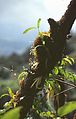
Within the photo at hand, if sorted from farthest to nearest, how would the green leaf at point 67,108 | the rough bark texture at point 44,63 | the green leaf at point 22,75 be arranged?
1. the green leaf at point 22,75
2. the rough bark texture at point 44,63
3. the green leaf at point 67,108

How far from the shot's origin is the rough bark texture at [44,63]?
972 millimetres

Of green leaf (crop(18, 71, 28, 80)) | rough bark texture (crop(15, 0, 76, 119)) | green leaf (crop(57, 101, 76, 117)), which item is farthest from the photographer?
green leaf (crop(18, 71, 28, 80))

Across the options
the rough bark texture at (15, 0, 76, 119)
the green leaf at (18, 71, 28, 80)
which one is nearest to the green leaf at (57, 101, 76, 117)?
the rough bark texture at (15, 0, 76, 119)

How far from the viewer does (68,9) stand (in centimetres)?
93

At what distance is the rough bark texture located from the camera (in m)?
0.97

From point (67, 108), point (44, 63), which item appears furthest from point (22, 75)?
point (67, 108)

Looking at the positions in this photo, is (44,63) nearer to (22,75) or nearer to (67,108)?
(22,75)

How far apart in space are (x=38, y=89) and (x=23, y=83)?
0.05m

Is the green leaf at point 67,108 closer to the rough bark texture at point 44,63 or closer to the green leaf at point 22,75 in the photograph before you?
the rough bark texture at point 44,63

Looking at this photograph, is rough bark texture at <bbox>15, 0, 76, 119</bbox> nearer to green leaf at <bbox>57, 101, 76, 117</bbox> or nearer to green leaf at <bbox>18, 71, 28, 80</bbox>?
green leaf at <bbox>18, 71, 28, 80</bbox>

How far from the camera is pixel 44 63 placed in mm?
1043

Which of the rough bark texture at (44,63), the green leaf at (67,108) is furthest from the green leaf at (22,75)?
the green leaf at (67,108)

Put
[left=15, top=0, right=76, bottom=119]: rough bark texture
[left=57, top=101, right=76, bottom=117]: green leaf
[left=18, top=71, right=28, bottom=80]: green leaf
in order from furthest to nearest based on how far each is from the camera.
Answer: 1. [left=18, top=71, right=28, bottom=80]: green leaf
2. [left=15, top=0, right=76, bottom=119]: rough bark texture
3. [left=57, top=101, right=76, bottom=117]: green leaf

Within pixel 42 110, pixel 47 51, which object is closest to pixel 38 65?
pixel 47 51
